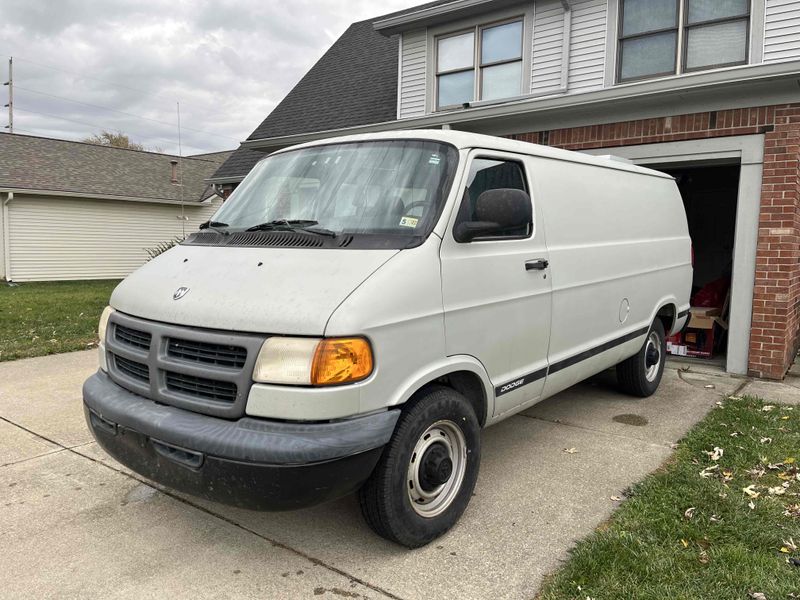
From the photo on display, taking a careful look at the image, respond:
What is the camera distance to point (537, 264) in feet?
12.4

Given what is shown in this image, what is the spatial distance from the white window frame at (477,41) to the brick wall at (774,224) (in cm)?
358

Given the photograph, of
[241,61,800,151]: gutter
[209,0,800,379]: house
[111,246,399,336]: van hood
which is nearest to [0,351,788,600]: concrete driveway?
[111,246,399,336]: van hood

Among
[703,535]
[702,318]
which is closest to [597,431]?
[703,535]

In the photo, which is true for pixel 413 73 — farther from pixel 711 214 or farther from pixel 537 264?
pixel 537 264

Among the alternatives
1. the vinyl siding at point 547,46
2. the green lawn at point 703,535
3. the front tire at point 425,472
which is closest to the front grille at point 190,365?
the front tire at point 425,472

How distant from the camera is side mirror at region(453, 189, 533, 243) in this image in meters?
3.18

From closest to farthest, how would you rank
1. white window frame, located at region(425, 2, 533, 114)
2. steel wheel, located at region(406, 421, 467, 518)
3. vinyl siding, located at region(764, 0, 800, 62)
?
1. steel wheel, located at region(406, 421, 467, 518)
2. vinyl siding, located at region(764, 0, 800, 62)
3. white window frame, located at region(425, 2, 533, 114)

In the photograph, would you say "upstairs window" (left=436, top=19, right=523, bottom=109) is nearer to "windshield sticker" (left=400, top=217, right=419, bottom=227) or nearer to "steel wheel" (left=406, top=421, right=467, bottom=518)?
"windshield sticker" (left=400, top=217, right=419, bottom=227)

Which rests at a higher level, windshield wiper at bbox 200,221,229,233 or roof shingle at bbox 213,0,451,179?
roof shingle at bbox 213,0,451,179

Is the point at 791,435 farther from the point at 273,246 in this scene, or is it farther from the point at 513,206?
the point at 273,246

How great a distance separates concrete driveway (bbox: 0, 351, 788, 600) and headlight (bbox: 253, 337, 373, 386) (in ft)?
3.33

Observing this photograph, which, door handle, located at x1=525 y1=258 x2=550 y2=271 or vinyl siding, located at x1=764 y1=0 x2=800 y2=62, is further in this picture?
vinyl siding, located at x1=764 y1=0 x2=800 y2=62

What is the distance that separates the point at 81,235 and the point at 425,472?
21.8 meters

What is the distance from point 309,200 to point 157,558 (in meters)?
2.06
